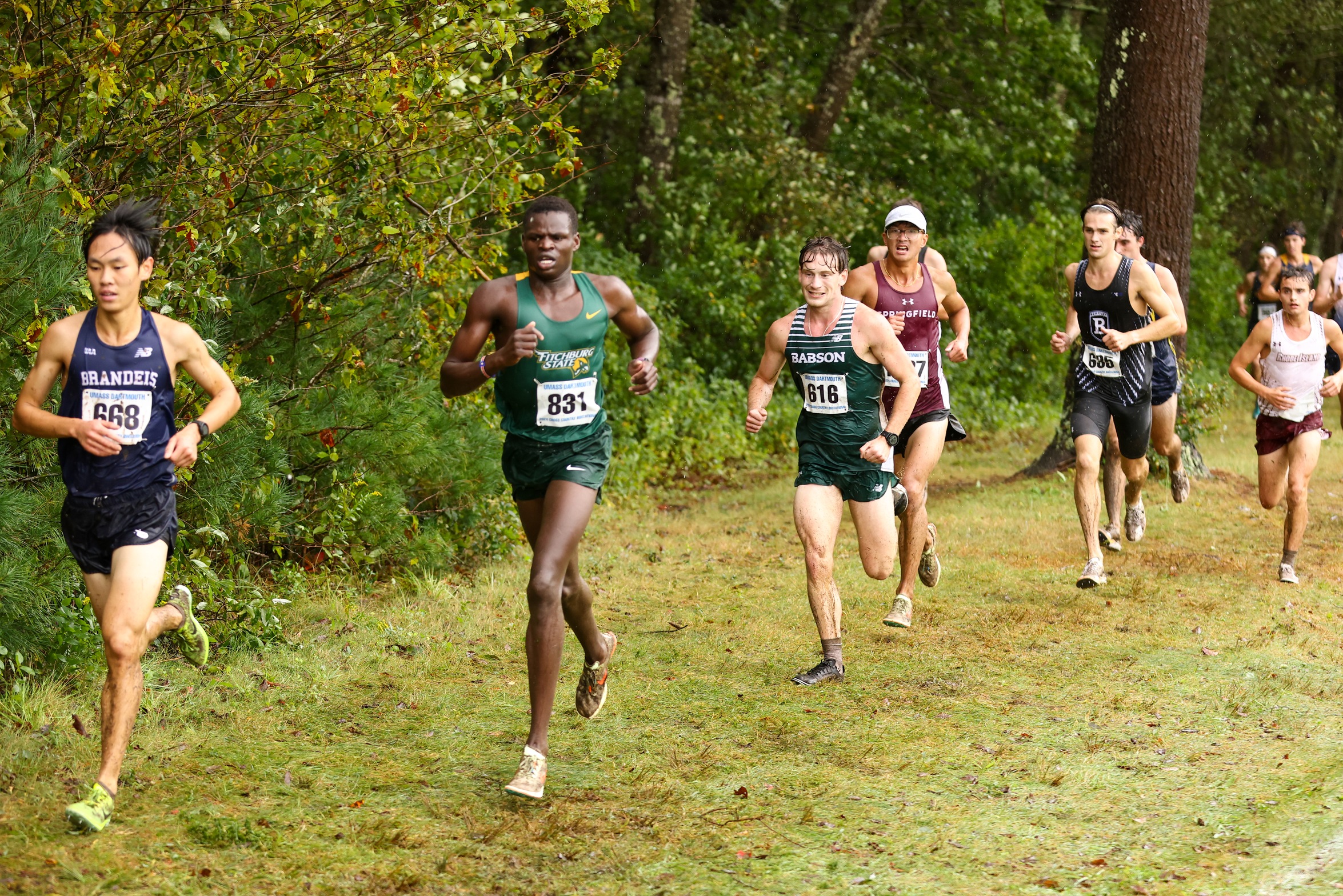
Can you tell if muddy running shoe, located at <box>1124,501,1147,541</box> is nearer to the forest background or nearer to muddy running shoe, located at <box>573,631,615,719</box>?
the forest background

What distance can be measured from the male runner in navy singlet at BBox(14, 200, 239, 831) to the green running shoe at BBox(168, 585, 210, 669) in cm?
53

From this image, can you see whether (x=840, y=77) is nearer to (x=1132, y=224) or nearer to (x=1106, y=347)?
(x=1132, y=224)

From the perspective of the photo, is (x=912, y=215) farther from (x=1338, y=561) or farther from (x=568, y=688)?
(x=1338, y=561)

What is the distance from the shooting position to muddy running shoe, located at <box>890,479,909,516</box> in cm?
743

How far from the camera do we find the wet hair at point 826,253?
23.0 feet

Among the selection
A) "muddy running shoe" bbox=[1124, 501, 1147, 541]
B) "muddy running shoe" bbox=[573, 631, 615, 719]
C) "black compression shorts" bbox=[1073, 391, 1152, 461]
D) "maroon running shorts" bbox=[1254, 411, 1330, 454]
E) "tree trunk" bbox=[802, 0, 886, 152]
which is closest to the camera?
"muddy running shoe" bbox=[573, 631, 615, 719]

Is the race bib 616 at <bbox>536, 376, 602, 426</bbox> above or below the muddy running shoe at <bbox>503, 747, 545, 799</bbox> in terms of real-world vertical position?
above

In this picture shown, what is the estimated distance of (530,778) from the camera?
5266 mm

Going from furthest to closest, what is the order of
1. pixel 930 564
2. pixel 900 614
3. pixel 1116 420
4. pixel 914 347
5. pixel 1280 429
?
pixel 1280 429 → pixel 1116 420 → pixel 930 564 → pixel 914 347 → pixel 900 614

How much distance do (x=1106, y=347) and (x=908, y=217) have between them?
164cm

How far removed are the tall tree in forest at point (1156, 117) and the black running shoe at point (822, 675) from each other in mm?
6810

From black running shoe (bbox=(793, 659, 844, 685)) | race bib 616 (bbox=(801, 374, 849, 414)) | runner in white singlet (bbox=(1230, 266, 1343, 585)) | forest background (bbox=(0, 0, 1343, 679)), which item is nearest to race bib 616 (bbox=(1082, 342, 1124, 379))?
runner in white singlet (bbox=(1230, 266, 1343, 585))

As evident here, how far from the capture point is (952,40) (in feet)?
72.7

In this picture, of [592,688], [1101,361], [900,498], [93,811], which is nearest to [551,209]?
[592,688]
